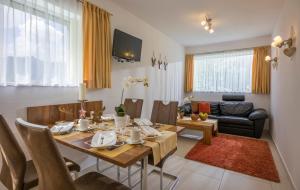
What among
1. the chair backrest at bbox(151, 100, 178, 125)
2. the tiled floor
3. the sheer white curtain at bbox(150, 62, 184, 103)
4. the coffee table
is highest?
the sheer white curtain at bbox(150, 62, 184, 103)

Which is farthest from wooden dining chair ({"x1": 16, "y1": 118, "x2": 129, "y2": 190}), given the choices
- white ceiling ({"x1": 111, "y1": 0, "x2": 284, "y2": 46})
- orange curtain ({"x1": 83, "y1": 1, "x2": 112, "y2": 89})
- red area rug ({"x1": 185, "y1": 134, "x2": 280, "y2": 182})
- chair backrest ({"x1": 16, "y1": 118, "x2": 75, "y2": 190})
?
white ceiling ({"x1": 111, "y1": 0, "x2": 284, "y2": 46})

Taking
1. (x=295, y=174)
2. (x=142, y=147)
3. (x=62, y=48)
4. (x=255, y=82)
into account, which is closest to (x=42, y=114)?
(x=62, y=48)

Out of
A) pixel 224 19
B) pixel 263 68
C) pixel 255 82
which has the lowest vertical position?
pixel 255 82

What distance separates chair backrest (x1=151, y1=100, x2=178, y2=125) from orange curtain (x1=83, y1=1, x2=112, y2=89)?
0.94 m

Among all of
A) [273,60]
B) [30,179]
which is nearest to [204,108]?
[273,60]

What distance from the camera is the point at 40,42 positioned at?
Answer: 2.06 m

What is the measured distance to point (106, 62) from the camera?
9.29 feet

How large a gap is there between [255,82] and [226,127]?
165 centimetres

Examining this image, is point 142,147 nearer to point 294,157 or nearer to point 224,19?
point 294,157

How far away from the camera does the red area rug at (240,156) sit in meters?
2.49

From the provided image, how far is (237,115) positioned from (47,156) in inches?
197

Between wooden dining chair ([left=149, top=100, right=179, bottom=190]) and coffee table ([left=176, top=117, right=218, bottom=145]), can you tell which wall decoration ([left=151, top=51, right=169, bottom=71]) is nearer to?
coffee table ([left=176, top=117, right=218, bottom=145])

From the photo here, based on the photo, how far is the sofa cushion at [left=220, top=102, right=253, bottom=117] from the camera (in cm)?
485

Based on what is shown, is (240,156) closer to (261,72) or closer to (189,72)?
(261,72)
